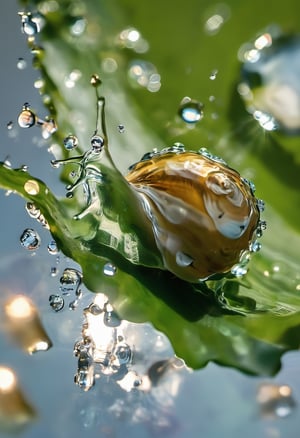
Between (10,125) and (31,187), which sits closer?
(31,187)

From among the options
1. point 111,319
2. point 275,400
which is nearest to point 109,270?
point 111,319

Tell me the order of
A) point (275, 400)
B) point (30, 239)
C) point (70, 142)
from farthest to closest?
point (70, 142) < point (30, 239) < point (275, 400)

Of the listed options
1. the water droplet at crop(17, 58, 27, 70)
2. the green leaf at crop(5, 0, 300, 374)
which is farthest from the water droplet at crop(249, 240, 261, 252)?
the water droplet at crop(17, 58, 27, 70)

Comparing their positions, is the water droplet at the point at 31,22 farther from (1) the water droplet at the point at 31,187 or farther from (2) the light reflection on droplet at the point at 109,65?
(1) the water droplet at the point at 31,187

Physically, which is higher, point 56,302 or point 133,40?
point 133,40

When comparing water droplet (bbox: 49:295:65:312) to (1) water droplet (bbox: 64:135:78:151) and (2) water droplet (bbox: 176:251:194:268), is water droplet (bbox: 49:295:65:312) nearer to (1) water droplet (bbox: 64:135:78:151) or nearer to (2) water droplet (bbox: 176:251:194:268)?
(2) water droplet (bbox: 176:251:194:268)

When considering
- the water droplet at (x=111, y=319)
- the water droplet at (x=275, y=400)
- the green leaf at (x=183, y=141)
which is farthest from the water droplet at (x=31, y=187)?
the water droplet at (x=275, y=400)

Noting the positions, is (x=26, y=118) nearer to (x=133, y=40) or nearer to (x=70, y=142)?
(x=70, y=142)
